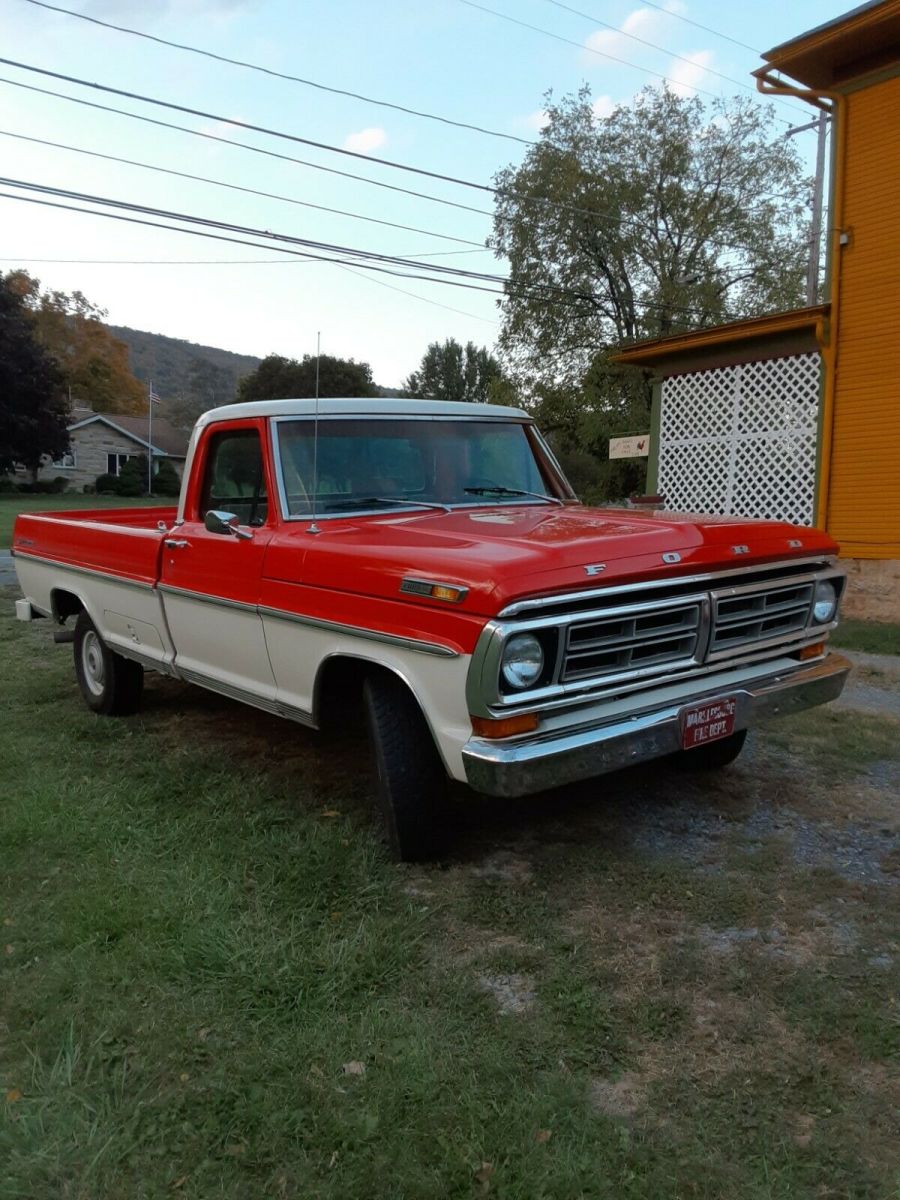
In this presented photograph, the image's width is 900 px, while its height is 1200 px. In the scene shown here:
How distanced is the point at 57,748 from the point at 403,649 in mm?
2837

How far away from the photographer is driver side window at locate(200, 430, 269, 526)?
445 cm

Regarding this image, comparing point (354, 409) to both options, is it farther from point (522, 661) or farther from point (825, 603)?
point (825, 603)

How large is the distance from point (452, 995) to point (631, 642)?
1.34 m

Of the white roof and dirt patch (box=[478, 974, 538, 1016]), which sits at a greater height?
the white roof

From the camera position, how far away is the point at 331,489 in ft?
14.2

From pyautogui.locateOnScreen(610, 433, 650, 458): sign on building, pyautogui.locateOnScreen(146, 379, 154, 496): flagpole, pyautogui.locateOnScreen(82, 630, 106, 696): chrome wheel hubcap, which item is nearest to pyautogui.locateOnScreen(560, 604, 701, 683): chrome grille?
pyautogui.locateOnScreen(82, 630, 106, 696): chrome wheel hubcap

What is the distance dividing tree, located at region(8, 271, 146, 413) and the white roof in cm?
6224

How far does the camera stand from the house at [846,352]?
969cm

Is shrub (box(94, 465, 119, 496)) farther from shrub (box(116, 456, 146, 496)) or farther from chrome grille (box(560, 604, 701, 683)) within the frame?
chrome grille (box(560, 604, 701, 683))

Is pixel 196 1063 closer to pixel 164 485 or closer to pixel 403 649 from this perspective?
pixel 403 649

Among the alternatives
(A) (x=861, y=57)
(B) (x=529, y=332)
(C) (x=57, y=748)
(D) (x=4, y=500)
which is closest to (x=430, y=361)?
(D) (x=4, y=500)

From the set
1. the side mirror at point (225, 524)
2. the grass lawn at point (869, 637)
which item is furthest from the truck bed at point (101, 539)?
the grass lawn at point (869, 637)

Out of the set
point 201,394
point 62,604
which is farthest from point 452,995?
point 201,394

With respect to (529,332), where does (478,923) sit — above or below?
below
